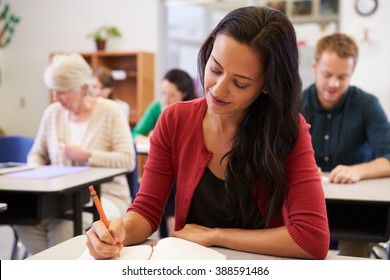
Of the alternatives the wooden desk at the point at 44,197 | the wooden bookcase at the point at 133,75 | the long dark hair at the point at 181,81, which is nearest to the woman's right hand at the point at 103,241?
the wooden desk at the point at 44,197

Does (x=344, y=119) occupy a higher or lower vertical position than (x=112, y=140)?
higher

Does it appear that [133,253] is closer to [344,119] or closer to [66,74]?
Answer: [344,119]

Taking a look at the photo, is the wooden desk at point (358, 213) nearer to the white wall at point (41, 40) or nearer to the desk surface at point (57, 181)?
the desk surface at point (57, 181)

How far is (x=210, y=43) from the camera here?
1102mm

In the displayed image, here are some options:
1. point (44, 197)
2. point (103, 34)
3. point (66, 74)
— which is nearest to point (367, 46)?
point (103, 34)

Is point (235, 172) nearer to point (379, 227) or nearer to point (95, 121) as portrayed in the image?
point (379, 227)

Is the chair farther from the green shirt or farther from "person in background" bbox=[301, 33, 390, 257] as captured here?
"person in background" bbox=[301, 33, 390, 257]

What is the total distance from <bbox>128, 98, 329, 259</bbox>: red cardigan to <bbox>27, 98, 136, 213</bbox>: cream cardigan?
1.11m

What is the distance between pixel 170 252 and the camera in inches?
34.4

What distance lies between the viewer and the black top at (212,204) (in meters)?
1.16

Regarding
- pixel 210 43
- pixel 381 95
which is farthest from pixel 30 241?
pixel 381 95

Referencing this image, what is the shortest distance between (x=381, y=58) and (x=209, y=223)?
3.95 meters

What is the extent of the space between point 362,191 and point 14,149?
183cm

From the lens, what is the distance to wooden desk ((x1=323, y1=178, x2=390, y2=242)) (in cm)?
162
